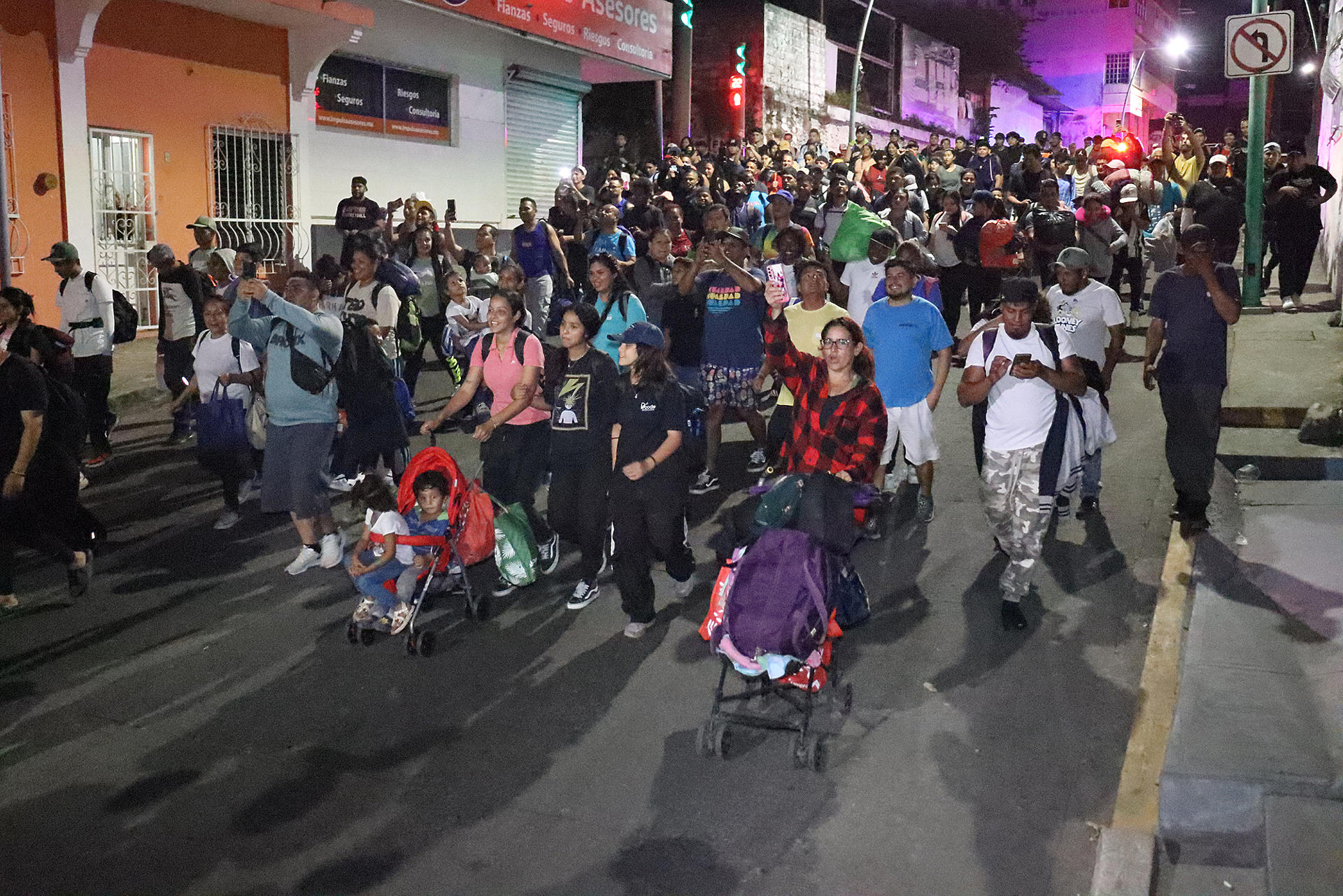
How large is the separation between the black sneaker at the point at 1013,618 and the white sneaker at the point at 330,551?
4.23m

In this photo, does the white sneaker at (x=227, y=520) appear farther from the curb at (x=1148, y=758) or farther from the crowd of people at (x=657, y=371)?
the curb at (x=1148, y=758)

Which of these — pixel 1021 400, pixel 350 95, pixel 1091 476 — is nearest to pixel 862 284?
pixel 1091 476

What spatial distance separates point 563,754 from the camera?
→ 5.80 m

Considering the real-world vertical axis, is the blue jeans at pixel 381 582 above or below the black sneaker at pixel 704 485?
below

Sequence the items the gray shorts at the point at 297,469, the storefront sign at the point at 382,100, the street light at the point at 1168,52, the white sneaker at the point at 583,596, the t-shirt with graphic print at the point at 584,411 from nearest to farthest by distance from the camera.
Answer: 1. the t-shirt with graphic print at the point at 584,411
2. the white sneaker at the point at 583,596
3. the gray shorts at the point at 297,469
4. the storefront sign at the point at 382,100
5. the street light at the point at 1168,52

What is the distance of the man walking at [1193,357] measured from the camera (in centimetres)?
825

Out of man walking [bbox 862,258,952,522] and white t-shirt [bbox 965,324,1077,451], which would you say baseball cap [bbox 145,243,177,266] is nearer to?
man walking [bbox 862,258,952,522]

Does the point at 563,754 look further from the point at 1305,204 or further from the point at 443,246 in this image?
the point at 1305,204

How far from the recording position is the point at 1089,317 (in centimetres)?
887

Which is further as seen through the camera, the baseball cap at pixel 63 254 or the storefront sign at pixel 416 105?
the storefront sign at pixel 416 105

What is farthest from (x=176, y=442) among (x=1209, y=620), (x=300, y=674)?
(x=1209, y=620)

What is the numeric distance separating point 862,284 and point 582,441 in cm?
380

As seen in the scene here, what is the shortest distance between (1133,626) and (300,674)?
4.52 m

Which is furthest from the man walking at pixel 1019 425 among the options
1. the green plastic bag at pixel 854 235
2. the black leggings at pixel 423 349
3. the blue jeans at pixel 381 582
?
the black leggings at pixel 423 349
